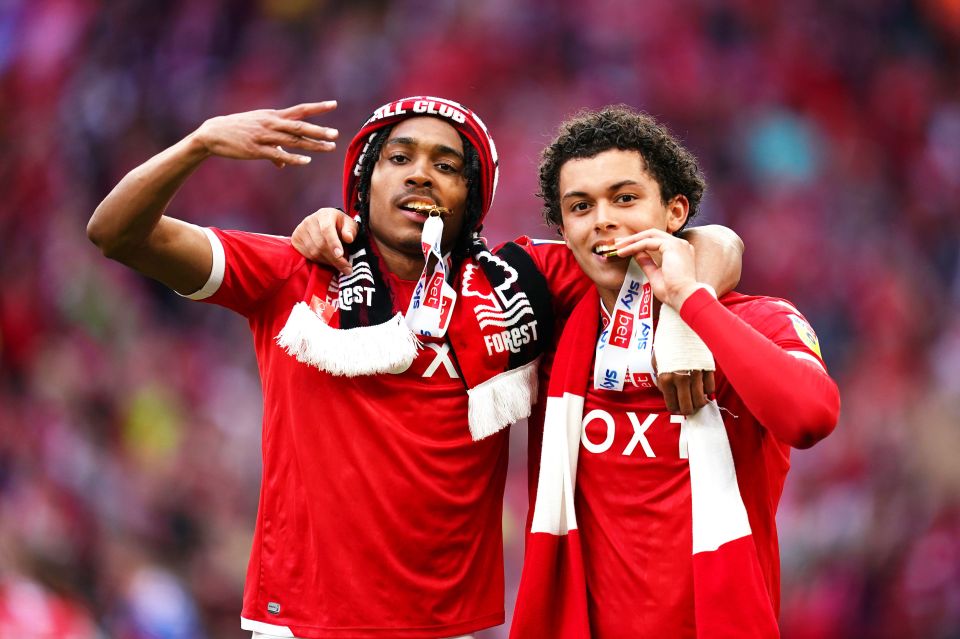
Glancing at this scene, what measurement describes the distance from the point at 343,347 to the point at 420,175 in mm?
463

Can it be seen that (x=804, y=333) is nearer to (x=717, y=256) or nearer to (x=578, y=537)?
(x=717, y=256)

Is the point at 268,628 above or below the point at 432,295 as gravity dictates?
below

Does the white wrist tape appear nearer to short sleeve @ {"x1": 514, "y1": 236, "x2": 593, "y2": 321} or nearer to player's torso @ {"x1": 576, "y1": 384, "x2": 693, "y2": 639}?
player's torso @ {"x1": 576, "y1": 384, "x2": 693, "y2": 639}

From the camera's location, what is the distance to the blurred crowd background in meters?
5.35

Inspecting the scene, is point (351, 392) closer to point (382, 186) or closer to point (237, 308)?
point (237, 308)

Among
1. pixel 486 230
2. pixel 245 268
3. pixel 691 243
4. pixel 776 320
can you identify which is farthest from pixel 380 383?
pixel 486 230

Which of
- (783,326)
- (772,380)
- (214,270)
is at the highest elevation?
(214,270)

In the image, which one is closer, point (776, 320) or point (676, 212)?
point (776, 320)

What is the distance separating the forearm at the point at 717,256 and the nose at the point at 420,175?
0.61 metres

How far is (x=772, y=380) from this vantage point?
203cm

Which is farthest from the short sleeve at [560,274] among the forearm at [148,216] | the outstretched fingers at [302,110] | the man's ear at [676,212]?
the forearm at [148,216]

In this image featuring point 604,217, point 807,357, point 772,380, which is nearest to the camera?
point 772,380

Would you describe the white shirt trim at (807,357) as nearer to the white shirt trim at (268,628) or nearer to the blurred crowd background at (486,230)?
the white shirt trim at (268,628)

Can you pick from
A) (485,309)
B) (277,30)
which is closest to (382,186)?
(485,309)
